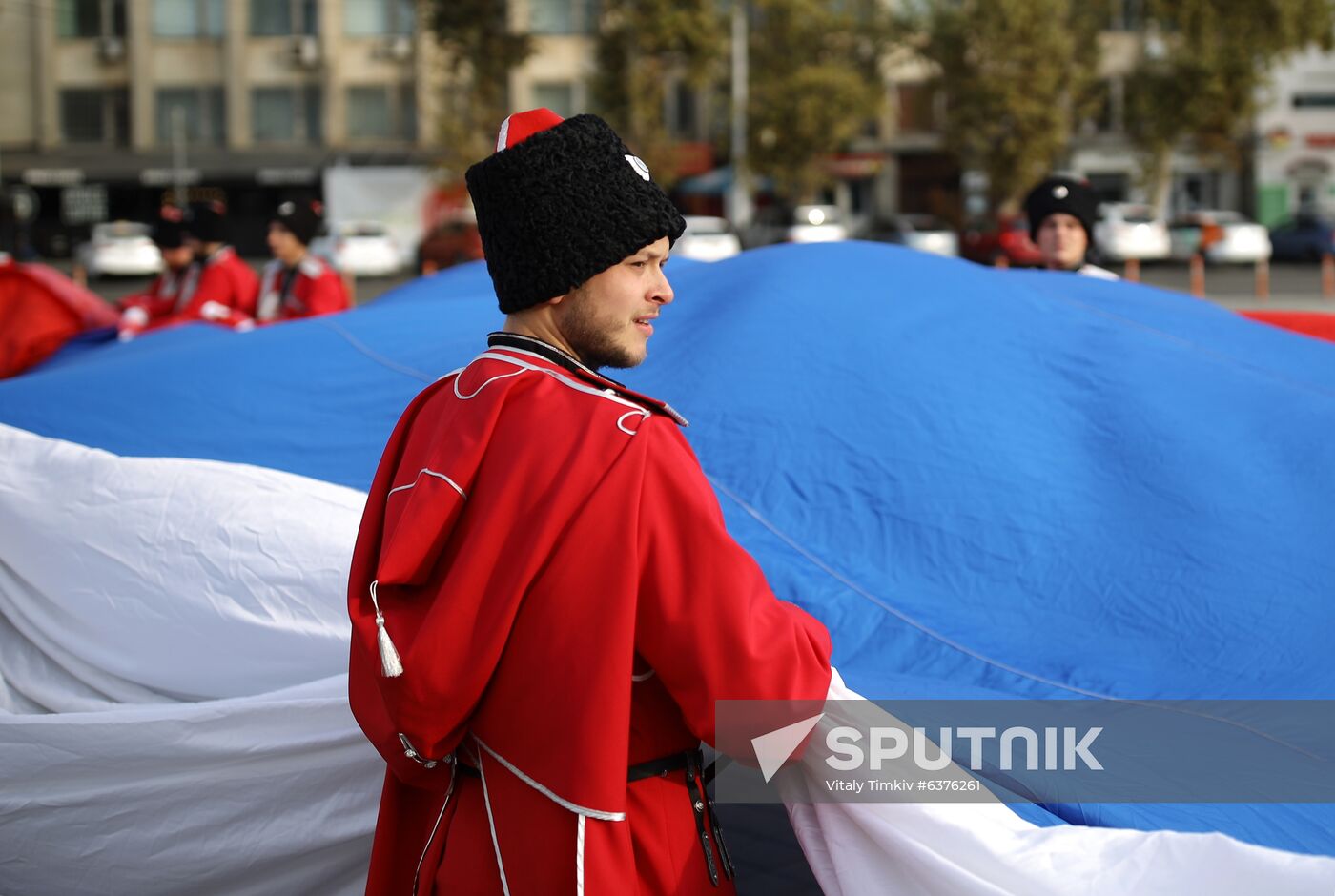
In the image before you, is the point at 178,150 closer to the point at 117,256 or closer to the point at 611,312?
the point at 117,256

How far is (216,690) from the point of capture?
354 centimetres

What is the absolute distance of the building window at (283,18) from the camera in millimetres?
41906

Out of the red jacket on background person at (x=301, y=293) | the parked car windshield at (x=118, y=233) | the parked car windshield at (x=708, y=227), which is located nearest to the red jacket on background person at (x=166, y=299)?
the red jacket on background person at (x=301, y=293)

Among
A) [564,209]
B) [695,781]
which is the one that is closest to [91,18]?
[564,209]

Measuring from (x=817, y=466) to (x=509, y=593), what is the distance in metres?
1.82

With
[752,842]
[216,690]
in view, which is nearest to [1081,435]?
[752,842]

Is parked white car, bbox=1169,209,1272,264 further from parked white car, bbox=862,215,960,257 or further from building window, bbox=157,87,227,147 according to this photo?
building window, bbox=157,87,227,147

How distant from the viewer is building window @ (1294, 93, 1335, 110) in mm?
41031

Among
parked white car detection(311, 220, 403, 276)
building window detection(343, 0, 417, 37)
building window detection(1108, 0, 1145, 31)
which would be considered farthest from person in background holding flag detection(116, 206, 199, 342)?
building window detection(343, 0, 417, 37)

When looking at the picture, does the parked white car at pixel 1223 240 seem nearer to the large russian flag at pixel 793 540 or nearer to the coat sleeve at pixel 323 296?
the coat sleeve at pixel 323 296

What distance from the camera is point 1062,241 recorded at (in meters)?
5.86

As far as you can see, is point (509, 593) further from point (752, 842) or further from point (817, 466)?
point (752, 842)

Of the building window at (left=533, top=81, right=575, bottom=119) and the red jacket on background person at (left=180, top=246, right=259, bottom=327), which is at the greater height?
the building window at (left=533, top=81, right=575, bottom=119)

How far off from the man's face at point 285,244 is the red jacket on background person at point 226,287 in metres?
0.46
